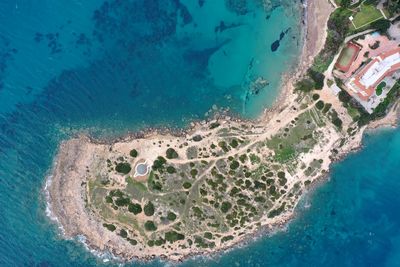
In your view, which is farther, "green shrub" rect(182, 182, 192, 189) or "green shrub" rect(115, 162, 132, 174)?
"green shrub" rect(115, 162, 132, 174)

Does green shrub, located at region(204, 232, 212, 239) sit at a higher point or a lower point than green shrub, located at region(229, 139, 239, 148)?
lower

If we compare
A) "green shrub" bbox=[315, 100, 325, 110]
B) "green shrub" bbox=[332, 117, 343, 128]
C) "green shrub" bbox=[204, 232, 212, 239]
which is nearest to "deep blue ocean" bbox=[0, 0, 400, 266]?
"green shrub" bbox=[204, 232, 212, 239]

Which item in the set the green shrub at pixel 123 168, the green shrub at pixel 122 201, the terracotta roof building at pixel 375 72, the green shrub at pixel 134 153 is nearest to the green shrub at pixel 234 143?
the green shrub at pixel 134 153

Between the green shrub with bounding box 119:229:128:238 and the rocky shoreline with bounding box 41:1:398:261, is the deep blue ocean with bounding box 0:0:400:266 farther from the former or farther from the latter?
the green shrub with bounding box 119:229:128:238

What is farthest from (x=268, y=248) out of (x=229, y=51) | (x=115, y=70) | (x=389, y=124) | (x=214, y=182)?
(x=115, y=70)

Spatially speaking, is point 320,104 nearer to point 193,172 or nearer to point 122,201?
point 193,172
